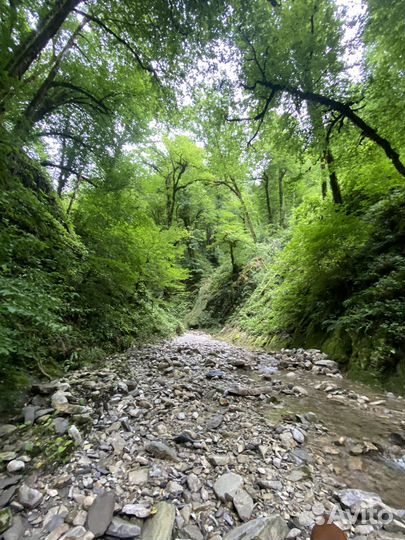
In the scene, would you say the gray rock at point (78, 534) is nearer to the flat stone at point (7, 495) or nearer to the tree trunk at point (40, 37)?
the flat stone at point (7, 495)

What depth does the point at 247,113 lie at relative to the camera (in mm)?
5859

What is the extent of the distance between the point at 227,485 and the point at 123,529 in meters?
0.79

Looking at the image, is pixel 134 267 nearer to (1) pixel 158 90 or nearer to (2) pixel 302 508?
(1) pixel 158 90

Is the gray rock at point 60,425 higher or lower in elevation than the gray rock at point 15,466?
higher

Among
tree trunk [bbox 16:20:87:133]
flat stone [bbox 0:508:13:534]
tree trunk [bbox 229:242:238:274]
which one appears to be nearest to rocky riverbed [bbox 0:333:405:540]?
flat stone [bbox 0:508:13:534]

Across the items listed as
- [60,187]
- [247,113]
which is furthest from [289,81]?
[60,187]

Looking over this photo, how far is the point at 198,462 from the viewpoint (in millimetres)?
2160

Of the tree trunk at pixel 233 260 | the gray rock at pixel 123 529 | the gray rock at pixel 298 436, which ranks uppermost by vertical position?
the tree trunk at pixel 233 260

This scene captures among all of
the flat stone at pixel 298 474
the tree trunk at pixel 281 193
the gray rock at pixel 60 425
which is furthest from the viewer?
the tree trunk at pixel 281 193

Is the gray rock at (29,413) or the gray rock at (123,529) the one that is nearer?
the gray rock at (123,529)

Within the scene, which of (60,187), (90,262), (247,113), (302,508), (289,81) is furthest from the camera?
(60,187)

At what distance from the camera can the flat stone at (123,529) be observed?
1.49m

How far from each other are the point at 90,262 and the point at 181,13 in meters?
5.22

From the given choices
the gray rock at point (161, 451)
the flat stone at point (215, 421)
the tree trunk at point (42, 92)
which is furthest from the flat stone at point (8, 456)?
the tree trunk at point (42, 92)
